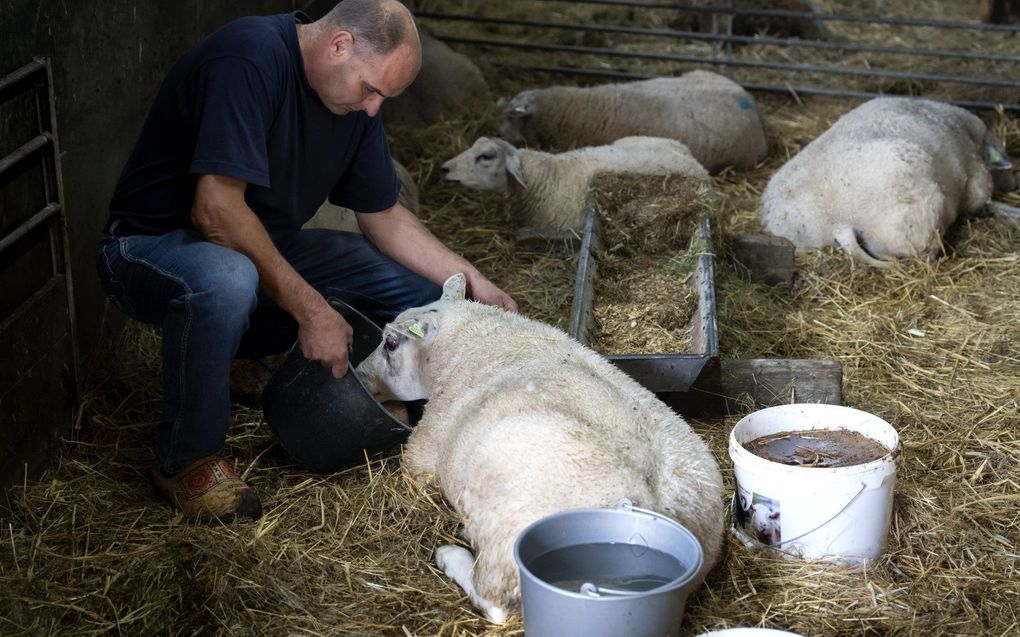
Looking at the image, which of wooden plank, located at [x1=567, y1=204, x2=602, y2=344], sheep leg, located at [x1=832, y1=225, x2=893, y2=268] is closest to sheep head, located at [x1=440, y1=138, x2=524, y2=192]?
wooden plank, located at [x1=567, y1=204, x2=602, y2=344]

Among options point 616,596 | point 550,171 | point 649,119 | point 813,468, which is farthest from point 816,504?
point 649,119

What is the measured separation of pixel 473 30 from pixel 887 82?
3687 millimetres

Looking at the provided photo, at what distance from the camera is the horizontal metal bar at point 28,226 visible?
378 centimetres

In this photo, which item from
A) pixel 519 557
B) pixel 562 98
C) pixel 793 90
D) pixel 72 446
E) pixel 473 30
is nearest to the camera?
pixel 519 557

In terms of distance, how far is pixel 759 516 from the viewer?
3.51 metres

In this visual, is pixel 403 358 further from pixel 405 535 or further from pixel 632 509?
pixel 632 509

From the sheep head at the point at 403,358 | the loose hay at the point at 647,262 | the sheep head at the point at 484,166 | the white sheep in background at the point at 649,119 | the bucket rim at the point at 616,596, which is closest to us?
the bucket rim at the point at 616,596

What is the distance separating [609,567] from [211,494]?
149 cm

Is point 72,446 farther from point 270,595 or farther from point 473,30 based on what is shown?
point 473,30

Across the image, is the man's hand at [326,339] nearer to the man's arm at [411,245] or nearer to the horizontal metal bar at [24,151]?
the man's arm at [411,245]

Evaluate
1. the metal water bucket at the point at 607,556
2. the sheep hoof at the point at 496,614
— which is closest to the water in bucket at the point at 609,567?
the metal water bucket at the point at 607,556

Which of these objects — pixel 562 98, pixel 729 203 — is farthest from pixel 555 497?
pixel 562 98

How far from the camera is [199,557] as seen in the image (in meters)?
3.59

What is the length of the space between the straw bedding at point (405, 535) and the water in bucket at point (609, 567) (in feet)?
1.22
